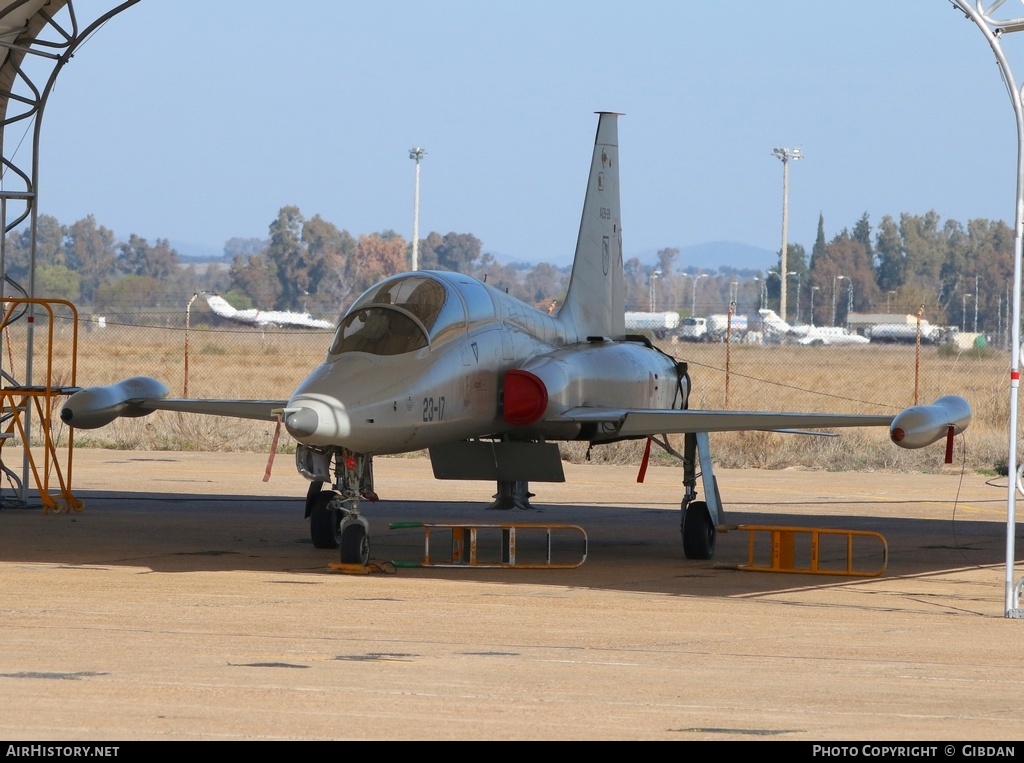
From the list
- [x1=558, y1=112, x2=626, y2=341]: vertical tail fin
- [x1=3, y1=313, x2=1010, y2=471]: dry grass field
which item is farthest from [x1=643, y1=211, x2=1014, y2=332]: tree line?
[x1=558, y1=112, x2=626, y2=341]: vertical tail fin

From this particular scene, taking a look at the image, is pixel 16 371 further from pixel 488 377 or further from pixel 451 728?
pixel 451 728

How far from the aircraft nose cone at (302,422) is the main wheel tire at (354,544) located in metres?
1.47

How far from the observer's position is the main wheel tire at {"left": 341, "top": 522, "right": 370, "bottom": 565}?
1368cm

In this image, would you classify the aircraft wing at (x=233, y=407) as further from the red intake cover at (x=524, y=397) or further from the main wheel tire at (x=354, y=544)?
the red intake cover at (x=524, y=397)

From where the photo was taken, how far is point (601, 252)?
64.6 feet

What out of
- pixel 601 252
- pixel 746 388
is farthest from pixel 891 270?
pixel 601 252

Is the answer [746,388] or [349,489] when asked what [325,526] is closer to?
[349,489]

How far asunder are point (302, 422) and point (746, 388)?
35269 mm

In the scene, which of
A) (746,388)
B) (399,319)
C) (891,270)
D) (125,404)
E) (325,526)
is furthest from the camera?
(891,270)

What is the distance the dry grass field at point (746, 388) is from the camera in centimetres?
2931

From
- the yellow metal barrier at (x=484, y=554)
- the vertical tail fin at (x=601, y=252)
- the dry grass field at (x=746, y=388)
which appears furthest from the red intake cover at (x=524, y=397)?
the dry grass field at (x=746, y=388)

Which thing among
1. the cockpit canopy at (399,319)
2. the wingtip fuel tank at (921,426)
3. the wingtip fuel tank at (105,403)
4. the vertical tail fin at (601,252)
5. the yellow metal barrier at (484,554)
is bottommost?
the yellow metal barrier at (484,554)
